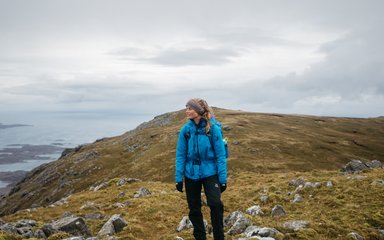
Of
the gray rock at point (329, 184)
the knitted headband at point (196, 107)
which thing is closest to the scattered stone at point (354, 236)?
the knitted headband at point (196, 107)

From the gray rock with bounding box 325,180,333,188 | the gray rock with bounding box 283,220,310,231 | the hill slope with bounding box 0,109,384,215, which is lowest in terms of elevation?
the hill slope with bounding box 0,109,384,215

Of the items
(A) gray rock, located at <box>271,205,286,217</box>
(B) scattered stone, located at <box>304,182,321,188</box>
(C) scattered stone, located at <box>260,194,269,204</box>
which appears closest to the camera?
(A) gray rock, located at <box>271,205,286,217</box>

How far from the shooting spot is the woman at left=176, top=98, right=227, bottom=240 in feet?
36.3

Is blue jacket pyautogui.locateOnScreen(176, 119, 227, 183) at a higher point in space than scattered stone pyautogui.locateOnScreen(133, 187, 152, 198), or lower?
higher

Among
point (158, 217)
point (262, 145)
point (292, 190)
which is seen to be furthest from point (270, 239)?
point (262, 145)

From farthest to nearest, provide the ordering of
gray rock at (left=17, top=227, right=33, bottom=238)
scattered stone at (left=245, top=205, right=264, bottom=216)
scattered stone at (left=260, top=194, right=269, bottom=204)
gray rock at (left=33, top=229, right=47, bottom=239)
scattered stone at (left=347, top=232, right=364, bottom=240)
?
scattered stone at (left=260, top=194, right=269, bottom=204)
scattered stone at (left=245, top=205, right=264, bottom=216)
gray rock at (left=17, top=227, right=33, bottom=238)
gray rock at (left=33, top=229, right=47, bottom=239)
scattered stone at (left=347, top=232, right=364, bottom=240)

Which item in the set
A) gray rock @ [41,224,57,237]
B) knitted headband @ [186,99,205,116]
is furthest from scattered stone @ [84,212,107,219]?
knitted headband @ [186,99,205,116]

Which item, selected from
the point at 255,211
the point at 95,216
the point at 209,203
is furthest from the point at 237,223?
the point at 95,216

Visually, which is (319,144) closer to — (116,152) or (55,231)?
(116,152)

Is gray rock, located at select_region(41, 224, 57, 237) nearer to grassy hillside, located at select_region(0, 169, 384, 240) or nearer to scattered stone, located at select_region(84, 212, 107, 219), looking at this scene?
grassy hillside, located at select_region(0, 169, 384, 240)

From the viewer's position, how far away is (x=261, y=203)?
20.4m

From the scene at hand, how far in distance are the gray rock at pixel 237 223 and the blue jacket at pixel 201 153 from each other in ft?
14.1

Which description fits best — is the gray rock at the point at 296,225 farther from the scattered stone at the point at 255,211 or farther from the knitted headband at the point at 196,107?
the knitted headband at the point at 196,107

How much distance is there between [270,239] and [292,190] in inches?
464
